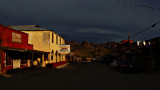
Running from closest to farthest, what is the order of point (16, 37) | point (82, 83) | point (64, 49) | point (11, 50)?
point (82, 83) → point (11, 50) → point (16, 37) → point (64, 49)

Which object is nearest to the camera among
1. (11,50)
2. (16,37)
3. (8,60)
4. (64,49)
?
(11,50)

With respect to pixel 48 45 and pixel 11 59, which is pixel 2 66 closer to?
pixel 11 59

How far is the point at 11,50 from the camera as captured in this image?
19.3 m

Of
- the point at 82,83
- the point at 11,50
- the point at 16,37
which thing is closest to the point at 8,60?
the point at 11,50

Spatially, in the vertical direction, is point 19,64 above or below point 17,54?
below

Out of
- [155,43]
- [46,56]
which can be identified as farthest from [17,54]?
[155,43]

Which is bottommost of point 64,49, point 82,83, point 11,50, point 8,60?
point 82,83

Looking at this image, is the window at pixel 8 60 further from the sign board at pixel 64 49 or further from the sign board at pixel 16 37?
the sign board at pixel 64 49

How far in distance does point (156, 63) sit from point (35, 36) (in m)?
23.5

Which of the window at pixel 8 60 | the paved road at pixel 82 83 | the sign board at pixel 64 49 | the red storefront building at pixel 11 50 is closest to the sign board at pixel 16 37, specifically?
the red storefront building at pixel 11 50

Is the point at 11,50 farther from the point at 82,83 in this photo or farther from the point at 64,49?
the point at 64,49

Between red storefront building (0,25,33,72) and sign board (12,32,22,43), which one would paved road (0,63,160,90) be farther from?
sign board (12,32,22,43)

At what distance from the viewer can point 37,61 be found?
2931 centimetres

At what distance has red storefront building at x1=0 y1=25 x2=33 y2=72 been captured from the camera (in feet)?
58.9
